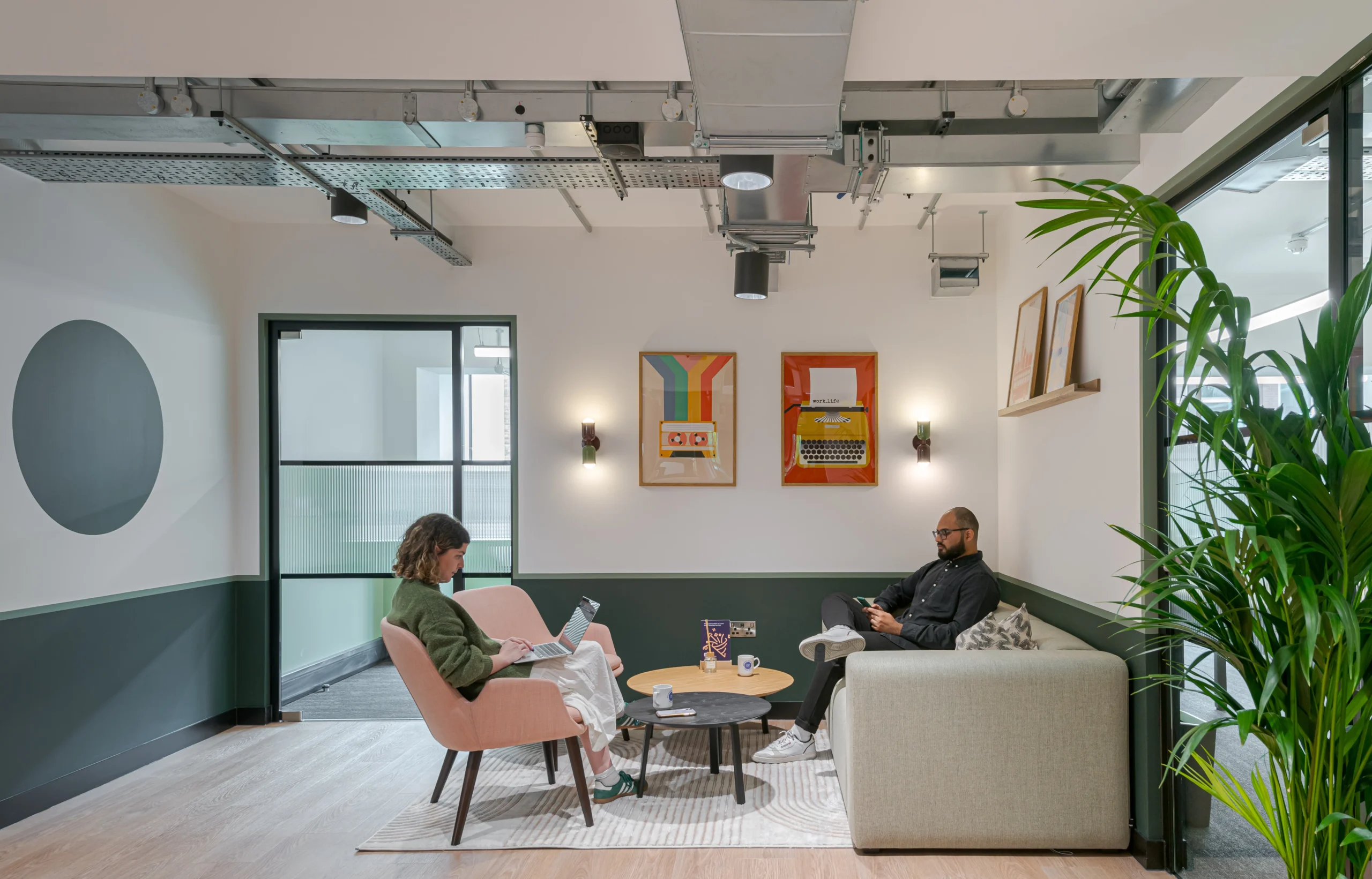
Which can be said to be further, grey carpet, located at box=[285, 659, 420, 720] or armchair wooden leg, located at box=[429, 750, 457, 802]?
grey carpet, located at box=[285, 659, 420, 720]

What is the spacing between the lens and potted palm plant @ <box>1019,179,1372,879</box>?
1659 millimetres

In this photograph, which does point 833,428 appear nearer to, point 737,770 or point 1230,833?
Result: point 737,770

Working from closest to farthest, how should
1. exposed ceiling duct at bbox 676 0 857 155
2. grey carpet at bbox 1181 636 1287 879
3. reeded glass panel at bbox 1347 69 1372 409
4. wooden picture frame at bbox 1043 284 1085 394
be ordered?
exposed ceiling duct at bbox 676 0 857 155 < reeded glass panel at bbox 1347 69 1372 409 < grey carpet at bbox 1181 636 1287 879 < wooden picture frame at bbox 1043 284 1085 394

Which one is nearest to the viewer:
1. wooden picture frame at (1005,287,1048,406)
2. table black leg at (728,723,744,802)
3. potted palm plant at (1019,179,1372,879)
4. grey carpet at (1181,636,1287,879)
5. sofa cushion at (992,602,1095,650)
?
potted palm plant at (1019,179,1372,879)

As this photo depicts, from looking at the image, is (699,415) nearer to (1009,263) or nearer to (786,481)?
(786,481)

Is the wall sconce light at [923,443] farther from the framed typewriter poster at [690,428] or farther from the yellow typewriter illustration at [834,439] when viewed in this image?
the framed typewriter poster at [690,428]

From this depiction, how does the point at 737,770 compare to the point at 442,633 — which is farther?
the point at 737,770

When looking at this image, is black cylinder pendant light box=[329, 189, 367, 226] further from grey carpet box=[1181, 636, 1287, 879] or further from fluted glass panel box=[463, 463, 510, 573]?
grey carpet box=[1181, 636, 1287, 879]

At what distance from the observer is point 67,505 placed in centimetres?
407

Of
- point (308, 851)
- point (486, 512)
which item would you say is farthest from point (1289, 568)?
point (486, 512)

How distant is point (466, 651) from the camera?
3.40 metres

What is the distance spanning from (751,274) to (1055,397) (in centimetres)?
169

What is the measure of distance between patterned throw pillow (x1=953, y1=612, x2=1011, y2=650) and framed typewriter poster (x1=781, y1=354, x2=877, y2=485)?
1.62 meters

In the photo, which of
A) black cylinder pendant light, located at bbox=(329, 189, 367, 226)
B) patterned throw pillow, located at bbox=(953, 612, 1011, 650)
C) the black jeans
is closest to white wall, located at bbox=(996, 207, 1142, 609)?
patterned throw pillow, located at bbox=(953, 612, 1011, 650)
